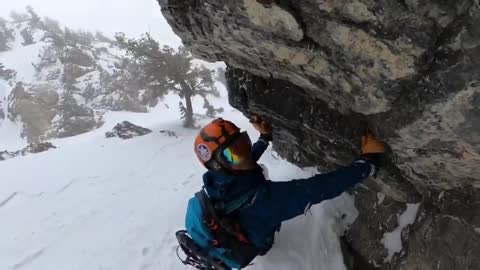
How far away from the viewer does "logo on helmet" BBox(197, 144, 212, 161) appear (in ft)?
13.9

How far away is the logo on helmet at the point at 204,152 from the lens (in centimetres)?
425

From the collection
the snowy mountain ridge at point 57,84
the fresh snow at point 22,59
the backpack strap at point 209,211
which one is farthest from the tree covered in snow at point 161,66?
the fresh snow at point 22,59

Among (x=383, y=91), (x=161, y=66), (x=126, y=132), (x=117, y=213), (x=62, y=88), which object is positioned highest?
(x=383, y=91)

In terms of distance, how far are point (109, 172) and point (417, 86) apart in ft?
38.0

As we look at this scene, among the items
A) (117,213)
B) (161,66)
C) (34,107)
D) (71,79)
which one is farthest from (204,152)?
(71,79)

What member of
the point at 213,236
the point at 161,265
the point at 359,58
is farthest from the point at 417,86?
the point at 161,265

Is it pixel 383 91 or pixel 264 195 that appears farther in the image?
pixel 264 195

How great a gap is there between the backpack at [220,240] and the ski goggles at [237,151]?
1.70ft

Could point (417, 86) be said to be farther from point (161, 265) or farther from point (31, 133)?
point (31, 133)

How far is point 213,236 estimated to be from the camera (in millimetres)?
4387

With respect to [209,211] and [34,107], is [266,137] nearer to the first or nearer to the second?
[209,211]

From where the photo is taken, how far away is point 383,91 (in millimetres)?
3260

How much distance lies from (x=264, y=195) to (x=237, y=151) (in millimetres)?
551

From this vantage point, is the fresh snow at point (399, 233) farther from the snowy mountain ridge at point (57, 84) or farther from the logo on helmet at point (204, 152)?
the snowy mountain ridge at point (57, 84)
